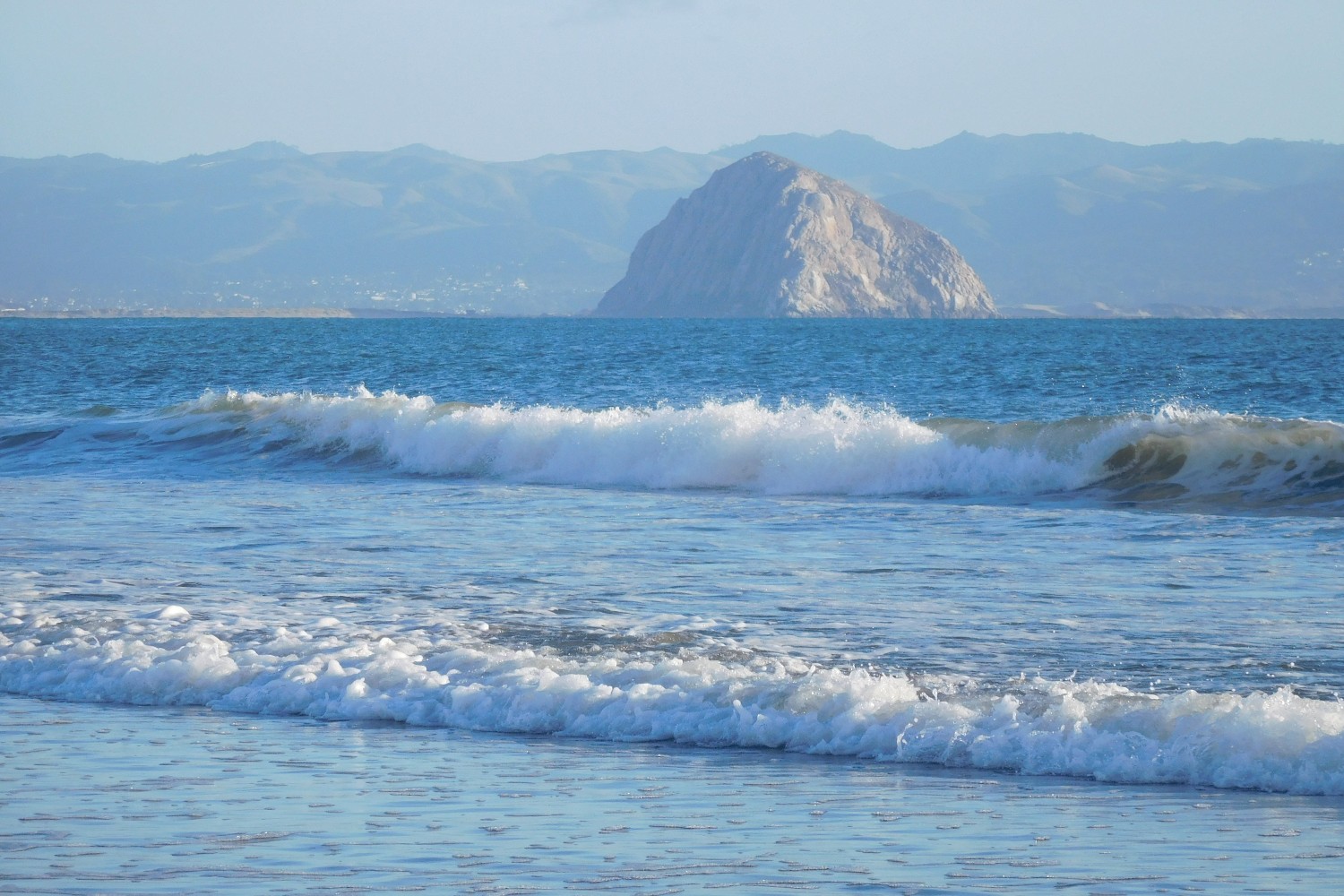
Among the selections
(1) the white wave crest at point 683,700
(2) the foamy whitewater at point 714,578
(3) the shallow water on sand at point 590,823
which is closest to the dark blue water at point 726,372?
(2) the foamy whitewater at point 714,578

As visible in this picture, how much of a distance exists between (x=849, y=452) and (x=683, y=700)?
14.7 metres

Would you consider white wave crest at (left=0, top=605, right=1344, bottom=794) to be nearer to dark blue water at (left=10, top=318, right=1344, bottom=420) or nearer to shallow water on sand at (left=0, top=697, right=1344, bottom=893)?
shallow water on sand at (left=0, top=697, right=1344, bottom=893)

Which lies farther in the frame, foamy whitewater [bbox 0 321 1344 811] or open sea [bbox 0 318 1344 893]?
foamy whitewater [bbox 0 321 1344 811]

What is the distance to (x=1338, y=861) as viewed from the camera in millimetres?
6113

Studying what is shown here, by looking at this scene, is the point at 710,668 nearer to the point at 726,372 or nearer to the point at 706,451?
the point at 706,451

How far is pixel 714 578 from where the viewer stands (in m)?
13.5

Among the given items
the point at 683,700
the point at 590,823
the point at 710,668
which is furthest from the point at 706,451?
the point at 590,823

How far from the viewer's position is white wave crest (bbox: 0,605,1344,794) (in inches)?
306

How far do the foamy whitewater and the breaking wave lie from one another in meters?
0.07

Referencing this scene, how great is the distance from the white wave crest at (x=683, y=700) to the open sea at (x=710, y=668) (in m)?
0.03

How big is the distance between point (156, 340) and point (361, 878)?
98.9 metres

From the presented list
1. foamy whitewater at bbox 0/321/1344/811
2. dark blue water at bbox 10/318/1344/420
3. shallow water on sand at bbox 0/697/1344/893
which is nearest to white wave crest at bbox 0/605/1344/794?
foamy whitewater at bbox 0/321/1344/811

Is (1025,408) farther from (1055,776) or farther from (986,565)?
(1055,776)

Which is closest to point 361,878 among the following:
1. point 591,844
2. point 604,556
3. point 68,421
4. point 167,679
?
point 591,844
